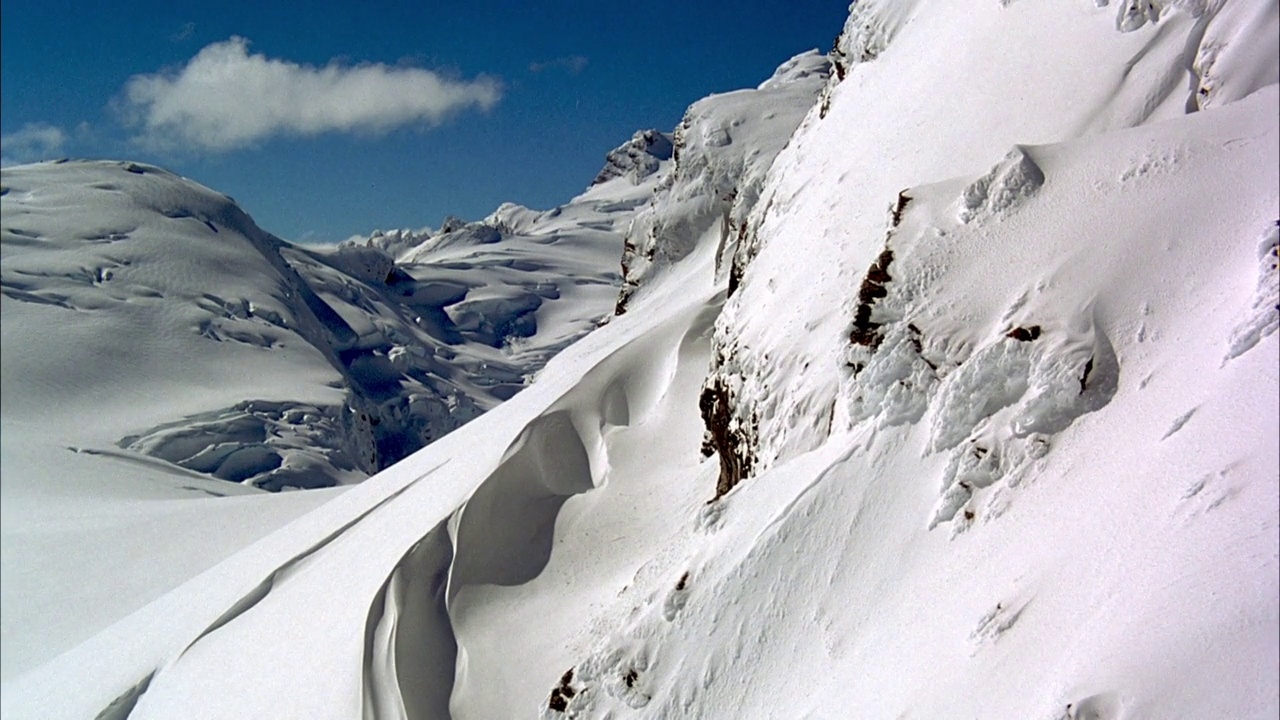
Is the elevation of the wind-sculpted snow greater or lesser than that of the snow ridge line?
greater

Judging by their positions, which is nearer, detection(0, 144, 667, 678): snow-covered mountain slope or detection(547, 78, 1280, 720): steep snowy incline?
detection(547, 78, 1280, 720): steep snowy incline

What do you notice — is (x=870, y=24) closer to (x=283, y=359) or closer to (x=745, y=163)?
(x=745, y=163)

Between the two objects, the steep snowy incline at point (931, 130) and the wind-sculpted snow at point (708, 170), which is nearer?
the steep snowy incline at point (931, 130)

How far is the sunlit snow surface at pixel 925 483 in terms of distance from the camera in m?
5.07

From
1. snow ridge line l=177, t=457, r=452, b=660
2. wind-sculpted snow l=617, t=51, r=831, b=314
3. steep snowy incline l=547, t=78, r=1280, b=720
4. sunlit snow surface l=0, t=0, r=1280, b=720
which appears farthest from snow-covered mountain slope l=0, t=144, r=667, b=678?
wind-sculpted snow l=617, t=51, r=831, b=314

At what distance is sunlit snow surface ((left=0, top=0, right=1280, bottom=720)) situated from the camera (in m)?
5.07

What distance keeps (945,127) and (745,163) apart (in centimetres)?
1853

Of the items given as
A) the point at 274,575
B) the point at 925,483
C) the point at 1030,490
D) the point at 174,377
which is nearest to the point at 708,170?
the point at 274,575

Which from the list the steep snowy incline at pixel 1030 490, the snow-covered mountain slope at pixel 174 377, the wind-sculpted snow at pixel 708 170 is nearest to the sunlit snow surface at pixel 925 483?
the steep snowy incline at pixel 1030 490

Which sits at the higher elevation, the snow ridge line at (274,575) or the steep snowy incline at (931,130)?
the steep snowy incline at (931,130)

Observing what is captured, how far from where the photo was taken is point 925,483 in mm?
7203

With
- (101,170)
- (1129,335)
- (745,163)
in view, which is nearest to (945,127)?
(1129,335)

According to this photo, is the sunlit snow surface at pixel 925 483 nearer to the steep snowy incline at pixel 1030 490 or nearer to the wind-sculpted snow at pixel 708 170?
the steep snowy incline at pixel 1030 490

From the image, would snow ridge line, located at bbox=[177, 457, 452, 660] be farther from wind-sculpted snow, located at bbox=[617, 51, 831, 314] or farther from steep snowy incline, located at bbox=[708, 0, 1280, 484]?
wind-sculpted snow, located at bbox=[617, 51, 831, 314]
